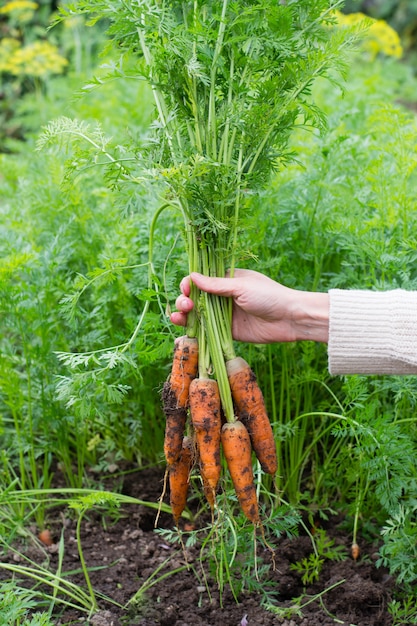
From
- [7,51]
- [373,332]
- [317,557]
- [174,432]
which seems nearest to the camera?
[373,332]

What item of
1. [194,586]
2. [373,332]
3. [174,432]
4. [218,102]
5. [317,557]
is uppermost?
[218,102]

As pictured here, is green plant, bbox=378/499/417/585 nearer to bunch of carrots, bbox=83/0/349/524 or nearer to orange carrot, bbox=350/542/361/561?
orange carrot, bbox=350/542/361/561

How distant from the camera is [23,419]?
295cm

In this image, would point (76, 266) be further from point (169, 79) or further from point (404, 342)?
point (404, 342)

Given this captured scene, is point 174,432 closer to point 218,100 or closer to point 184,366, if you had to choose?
point 184,366

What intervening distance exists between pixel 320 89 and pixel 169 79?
300 cm

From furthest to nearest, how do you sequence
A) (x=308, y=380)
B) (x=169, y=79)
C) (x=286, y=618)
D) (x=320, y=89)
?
1. (x=320, y=89)
2. (x=308, y=380)
3. (x=286, y=618)
4. (x=169, y=79)

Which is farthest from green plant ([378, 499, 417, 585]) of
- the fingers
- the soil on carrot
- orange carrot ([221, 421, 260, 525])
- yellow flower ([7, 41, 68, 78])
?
yellow flower ([7, 41, 68, 78])

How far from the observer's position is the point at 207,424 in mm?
2119

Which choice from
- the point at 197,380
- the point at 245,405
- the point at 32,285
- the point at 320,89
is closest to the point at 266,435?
the point at 245,405

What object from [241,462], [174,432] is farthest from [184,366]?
[241,462]

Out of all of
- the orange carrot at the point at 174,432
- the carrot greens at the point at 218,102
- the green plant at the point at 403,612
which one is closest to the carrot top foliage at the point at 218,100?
the carrot greens at the point at 218,102

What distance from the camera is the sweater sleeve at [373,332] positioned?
2076mm

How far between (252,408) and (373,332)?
0.40 m
